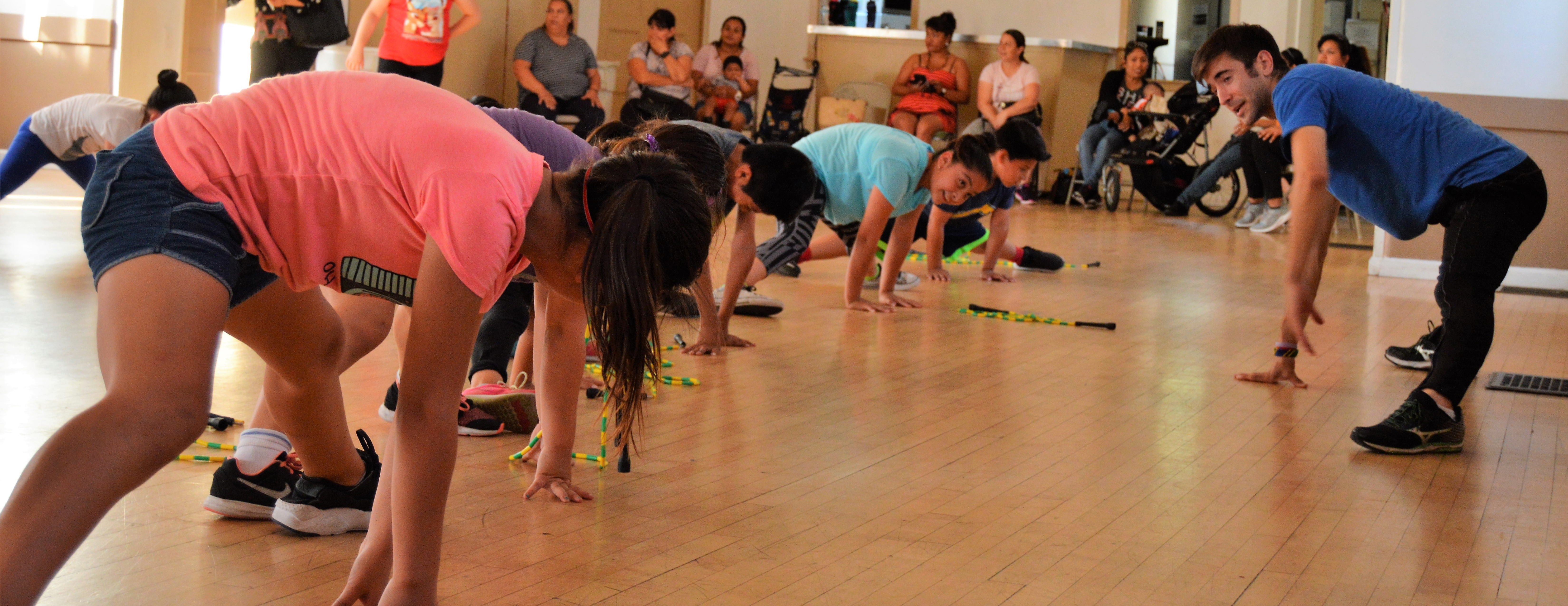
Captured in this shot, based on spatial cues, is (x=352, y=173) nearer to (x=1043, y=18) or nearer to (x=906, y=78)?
(x=906, y=78)

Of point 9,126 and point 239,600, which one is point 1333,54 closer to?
point 239,600

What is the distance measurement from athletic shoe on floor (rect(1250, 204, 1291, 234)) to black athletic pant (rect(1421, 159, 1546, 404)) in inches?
254

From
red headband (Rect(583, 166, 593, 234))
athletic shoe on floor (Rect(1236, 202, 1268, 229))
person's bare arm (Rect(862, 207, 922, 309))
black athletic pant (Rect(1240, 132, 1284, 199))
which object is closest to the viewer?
red headband (Rect(583, 166, 593, 234))

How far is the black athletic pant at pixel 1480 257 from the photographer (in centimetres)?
313

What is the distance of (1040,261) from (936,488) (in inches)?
167

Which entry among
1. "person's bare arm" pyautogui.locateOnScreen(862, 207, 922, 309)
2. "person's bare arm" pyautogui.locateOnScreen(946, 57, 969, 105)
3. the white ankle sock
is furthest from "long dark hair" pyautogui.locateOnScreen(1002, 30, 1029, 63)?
the white ankle sock

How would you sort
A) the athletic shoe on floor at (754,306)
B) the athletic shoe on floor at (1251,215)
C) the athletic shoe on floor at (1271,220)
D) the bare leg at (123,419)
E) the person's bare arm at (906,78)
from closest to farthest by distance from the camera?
the bare leg at (123,419), the athletic shoe on floor at (754,306), the athletic shoe on floor at (1271,220), the athletic shoe on floor at (1251,215), the person's bare arm at (906,78)

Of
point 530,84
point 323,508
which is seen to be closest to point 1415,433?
point 323,508

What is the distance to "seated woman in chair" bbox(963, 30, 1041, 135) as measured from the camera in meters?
11.4

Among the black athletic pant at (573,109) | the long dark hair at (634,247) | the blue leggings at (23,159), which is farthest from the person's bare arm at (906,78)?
the long dark hair at (634,247)

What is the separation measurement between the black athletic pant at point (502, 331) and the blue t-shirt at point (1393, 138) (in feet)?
6.50

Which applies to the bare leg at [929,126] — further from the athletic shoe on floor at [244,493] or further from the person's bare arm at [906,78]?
the athletic shoe on floor at [244,493]

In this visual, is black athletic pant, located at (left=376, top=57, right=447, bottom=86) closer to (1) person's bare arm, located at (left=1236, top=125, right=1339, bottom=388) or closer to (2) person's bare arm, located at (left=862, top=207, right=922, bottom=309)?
(2) person's bare arm, located at (left=862, top=207, right=922, bottom=309)

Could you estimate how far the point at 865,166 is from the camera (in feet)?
15.5
